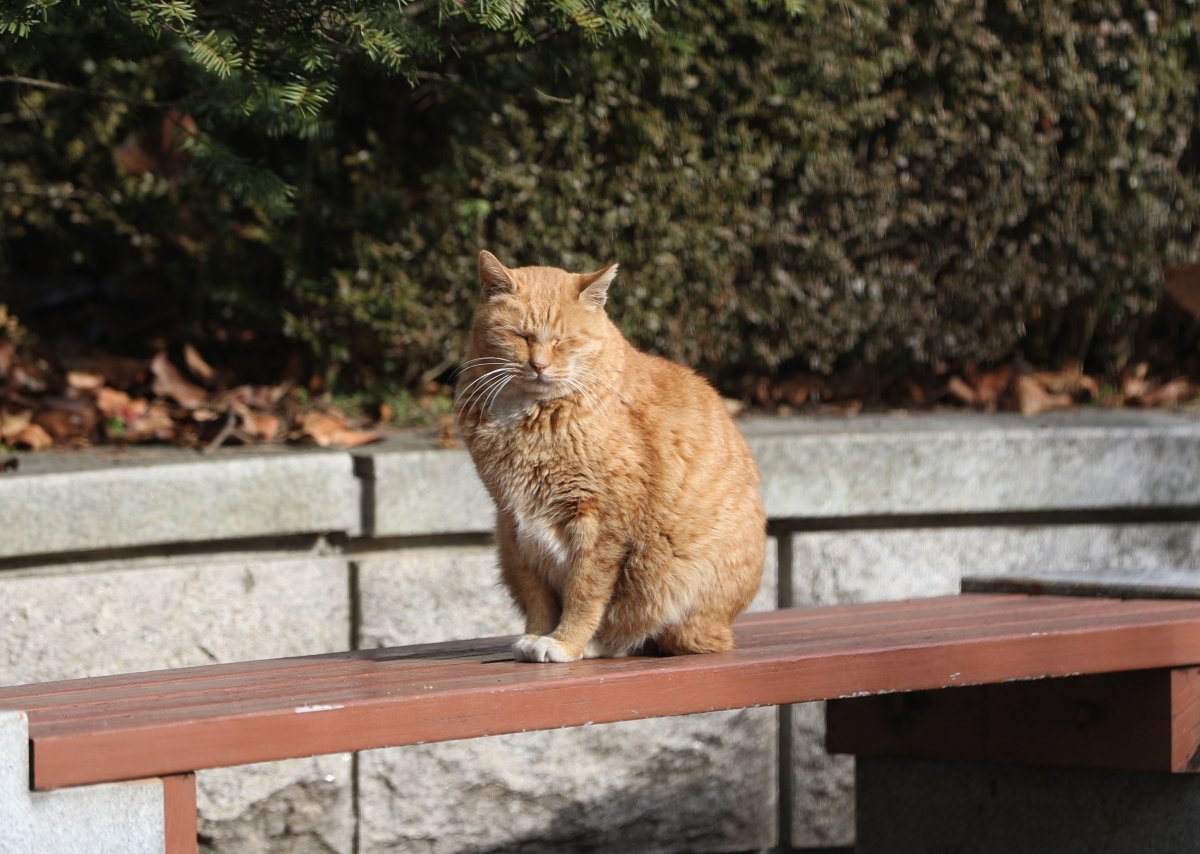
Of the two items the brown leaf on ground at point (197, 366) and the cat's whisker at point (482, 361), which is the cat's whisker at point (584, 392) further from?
the brown leaf on ground at point (197, 366)

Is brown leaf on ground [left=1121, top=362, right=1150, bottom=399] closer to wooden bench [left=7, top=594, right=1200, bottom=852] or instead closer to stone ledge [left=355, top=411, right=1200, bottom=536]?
stone ledge [left=355, top=411, right=1200, bottom=536]

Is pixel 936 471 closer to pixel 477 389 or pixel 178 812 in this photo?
pixel 477 389

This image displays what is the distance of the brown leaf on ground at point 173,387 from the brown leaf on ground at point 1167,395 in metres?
A: 3.12

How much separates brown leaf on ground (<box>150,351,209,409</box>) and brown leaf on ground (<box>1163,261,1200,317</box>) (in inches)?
122

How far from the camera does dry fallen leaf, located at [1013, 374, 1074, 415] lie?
4832mm

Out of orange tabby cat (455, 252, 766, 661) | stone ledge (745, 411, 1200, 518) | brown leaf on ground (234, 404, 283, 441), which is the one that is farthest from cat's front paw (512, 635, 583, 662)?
brown leaf on ground (234, 404, 283, 441)

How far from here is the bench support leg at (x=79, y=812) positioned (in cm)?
202

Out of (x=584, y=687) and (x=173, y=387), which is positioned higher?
(x=173, y=387)

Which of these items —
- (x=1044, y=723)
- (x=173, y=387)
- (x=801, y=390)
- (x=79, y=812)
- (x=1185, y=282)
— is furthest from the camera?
(x=801, y=390)

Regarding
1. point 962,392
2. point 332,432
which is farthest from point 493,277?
point 962,392

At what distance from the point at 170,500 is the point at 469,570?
798 mm

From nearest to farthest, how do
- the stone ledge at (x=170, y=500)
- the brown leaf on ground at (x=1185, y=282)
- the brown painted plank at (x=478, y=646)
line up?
the brown painted plank at (x=478, y=646) → the stone ledge at (x=170, y=500) → the brown leaf on ground at (x=1185, y=282)

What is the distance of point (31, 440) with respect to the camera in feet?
13.4

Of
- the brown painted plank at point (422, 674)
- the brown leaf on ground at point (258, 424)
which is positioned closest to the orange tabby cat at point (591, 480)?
the brown painted plank at point (422, 674)
